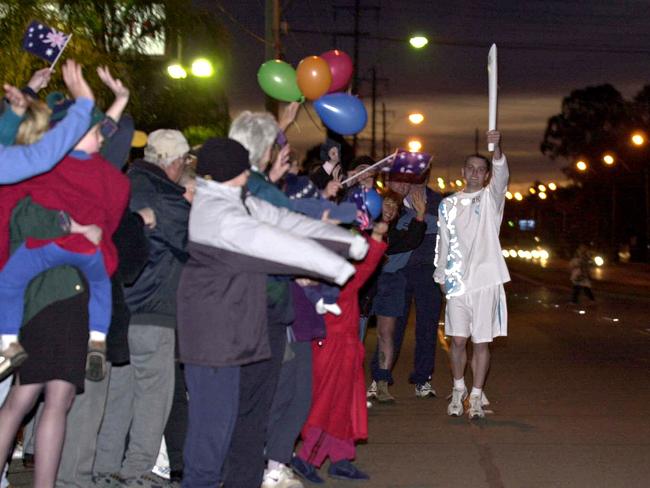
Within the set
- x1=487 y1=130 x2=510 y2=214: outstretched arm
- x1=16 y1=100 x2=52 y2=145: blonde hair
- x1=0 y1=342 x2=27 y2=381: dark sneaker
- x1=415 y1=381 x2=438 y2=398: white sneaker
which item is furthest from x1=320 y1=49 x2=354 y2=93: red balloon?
x1=415 y1=381 x2=438 y2=398: white sneaker

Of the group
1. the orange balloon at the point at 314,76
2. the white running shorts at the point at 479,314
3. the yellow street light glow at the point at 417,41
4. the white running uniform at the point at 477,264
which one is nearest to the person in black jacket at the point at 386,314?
the white running uniform at the point at 477,264

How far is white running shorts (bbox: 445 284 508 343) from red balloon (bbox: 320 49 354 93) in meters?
2.38

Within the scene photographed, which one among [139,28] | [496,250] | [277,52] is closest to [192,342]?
[496,250]

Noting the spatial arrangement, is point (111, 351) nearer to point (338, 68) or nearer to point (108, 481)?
point (108, 481)

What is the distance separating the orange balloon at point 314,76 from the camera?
785cm

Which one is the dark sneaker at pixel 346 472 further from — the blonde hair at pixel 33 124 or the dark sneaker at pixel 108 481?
the blonde hair at pixel 33 124

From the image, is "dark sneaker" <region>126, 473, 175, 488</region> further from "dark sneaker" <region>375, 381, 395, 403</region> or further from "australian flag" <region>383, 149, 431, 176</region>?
"dark sneaker" <region>375, 381, 395, 403</region>

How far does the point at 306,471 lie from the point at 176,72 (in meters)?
14.4

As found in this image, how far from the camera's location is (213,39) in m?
17.7


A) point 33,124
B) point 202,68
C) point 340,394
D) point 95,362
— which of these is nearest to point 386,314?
point 340,394

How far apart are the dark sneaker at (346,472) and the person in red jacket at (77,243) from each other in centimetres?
223

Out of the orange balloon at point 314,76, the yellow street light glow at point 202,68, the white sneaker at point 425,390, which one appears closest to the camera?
the orange balloon at point 314,76

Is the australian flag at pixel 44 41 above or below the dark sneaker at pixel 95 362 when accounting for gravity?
above

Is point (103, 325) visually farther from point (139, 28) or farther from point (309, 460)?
point (139, 28)
